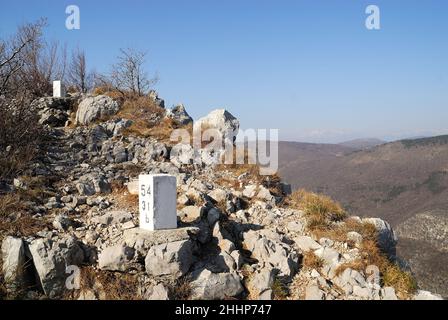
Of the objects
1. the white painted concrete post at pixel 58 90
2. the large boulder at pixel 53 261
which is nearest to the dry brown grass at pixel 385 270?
the large boulder at pixel 53 261

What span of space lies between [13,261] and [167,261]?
2450mm

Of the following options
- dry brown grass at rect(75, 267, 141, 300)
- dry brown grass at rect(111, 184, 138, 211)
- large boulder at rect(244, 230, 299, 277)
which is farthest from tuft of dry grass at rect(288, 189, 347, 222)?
dry brown grass at rect(75, 267, 141, 300)

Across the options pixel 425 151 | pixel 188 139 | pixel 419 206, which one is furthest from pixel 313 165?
pixel 188 139

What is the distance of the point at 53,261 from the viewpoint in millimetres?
6797

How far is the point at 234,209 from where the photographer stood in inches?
382

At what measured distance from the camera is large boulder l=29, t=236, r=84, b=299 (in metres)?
6.72

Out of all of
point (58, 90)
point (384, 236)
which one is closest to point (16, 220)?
point (384, 236)

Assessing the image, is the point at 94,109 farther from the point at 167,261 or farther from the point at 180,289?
the point at 180,289

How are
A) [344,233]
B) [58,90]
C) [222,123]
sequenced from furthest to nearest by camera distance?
[58,90], [222,123], [344,233]

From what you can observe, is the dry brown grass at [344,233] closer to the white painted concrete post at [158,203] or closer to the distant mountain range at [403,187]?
the white painted concrete post at [158,203]

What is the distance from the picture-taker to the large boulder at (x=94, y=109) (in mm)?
15141

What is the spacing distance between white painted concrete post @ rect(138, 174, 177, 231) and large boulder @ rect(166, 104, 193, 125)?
299 inches

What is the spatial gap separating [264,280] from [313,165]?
11795 centimetres

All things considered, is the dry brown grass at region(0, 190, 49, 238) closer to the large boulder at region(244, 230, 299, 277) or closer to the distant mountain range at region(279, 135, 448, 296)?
the large boulder at region(244, 230, 299, 277)
